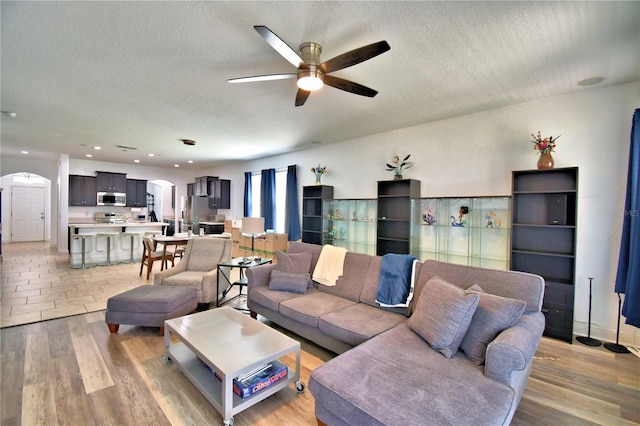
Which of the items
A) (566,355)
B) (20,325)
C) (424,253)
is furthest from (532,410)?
(20,325)

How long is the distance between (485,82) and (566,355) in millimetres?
2890

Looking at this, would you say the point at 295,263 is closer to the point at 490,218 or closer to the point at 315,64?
the point at 315,64

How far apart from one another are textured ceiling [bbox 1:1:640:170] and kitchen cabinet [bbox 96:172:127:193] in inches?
166

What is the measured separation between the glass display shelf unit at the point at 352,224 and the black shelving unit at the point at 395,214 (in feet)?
0.96

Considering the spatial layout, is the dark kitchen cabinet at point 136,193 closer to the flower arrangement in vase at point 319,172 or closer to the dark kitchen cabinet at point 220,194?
the dark kitchen cabinet at point 220,194

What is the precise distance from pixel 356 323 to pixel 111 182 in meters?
9.31

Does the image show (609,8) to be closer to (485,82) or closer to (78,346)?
(485,82)

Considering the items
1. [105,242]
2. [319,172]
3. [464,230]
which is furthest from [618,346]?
[105,242]

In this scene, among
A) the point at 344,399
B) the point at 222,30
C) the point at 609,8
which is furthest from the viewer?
the point at 222,30

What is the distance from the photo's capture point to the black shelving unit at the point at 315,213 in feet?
18.4

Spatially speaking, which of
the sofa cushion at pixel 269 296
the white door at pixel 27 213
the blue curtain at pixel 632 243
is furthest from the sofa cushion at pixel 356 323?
the white door at pixel 27 213

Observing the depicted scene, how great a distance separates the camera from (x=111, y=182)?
8562mm

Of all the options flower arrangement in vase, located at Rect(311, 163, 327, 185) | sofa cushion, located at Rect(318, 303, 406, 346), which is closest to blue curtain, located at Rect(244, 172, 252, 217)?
flower arrangement in vase, located at Rect(311, 163, 327, 185)

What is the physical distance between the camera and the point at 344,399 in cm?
150
